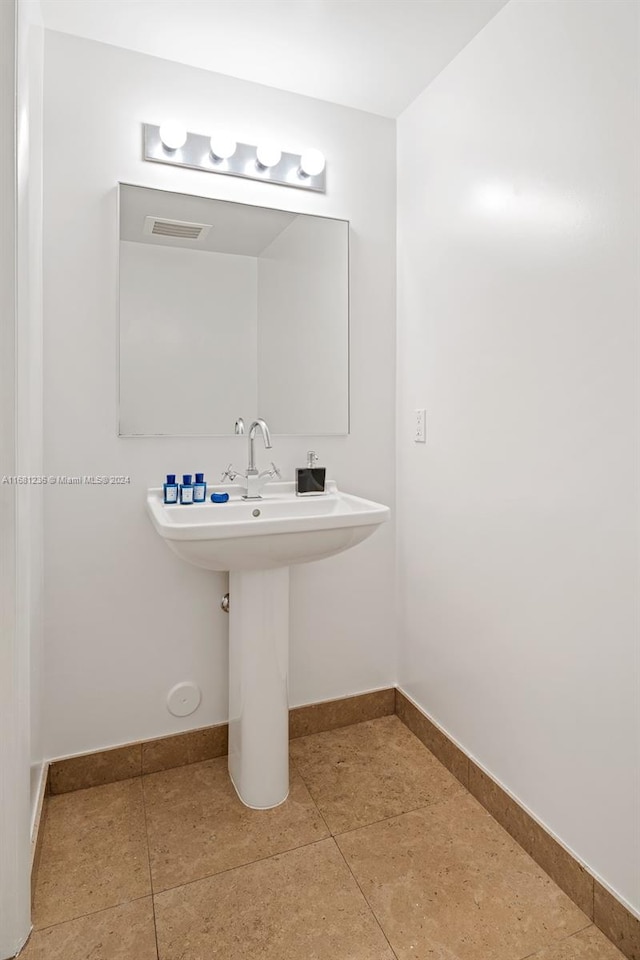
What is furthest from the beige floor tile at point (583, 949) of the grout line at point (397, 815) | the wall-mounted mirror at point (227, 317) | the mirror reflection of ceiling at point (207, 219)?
the mirror reflection of ceiling at point (207, 219)

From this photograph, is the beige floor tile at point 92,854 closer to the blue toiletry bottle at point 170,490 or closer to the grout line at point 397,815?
the grout line at point 397,815

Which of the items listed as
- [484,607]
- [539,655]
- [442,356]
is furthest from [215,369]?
[539,655]

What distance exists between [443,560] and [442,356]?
696mm

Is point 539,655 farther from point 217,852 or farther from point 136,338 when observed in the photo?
point 136,338

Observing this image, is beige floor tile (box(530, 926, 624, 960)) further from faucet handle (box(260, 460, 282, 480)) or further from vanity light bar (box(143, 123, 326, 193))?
vanity light bar (box(143, 123, 326, 193))

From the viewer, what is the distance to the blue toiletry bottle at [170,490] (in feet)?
5.92

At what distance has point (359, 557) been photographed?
7.27ft

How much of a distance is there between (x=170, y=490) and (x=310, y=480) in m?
0.49

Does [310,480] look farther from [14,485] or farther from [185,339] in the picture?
[14,485]

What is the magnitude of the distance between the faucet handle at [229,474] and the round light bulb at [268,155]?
3.39ft

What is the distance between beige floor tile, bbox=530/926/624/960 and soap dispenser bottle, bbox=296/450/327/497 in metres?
1.35

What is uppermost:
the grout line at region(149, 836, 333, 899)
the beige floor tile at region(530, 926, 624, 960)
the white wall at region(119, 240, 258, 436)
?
the white wall at region(119, 240, 258, 436)

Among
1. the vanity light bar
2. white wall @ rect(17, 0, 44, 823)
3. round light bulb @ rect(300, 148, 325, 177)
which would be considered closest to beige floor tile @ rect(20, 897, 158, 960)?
white wall @ rect(17, 0, 44, 823)

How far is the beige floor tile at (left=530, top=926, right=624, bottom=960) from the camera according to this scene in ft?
4.12
